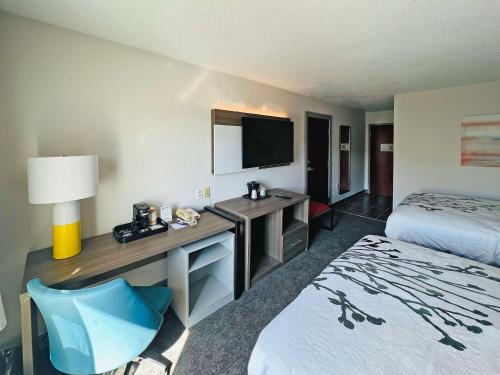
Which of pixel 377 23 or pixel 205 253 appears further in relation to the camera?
pixel 205 253

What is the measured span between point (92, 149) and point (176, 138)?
716 mm

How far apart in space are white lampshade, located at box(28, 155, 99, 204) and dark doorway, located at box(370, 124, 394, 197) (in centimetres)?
628

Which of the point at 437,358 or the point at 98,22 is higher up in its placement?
the point at 98,22

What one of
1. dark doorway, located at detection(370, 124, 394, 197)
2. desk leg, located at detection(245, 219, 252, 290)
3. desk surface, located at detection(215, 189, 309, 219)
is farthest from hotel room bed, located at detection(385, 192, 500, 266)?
dark doorway, located at detection(370, 124, 394, 197)

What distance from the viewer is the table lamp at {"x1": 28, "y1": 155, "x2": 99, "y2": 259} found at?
1295 millimetres

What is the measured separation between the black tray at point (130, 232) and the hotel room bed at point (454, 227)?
7.60ft

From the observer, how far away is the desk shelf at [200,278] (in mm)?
1827

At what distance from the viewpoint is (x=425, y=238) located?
7.33 ft

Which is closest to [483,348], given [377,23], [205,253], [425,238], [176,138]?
[425,238]

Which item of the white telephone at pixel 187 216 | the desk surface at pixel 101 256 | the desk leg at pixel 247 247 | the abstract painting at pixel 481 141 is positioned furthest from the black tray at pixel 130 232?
the abstract painting at pixel 481 141

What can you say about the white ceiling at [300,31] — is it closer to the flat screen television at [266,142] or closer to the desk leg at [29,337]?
the flat screen television at [266,142]

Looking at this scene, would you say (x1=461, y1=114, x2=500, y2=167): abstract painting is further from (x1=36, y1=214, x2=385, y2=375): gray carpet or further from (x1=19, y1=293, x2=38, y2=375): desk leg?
(x1=19, y1=293, x2=38, y2=375): desk leg

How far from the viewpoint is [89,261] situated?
147cm

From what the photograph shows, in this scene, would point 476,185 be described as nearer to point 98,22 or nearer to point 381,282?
point 381,282
